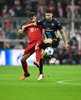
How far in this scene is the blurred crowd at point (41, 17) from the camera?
2255 centimetres

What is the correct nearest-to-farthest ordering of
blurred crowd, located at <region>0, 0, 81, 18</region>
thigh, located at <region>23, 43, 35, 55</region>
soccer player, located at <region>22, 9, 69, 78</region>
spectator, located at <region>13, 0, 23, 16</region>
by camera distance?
soccer player, located at <region>22, 9, 69, 78</region>, thigh, located at <region>23, 43, 35, 55</region>, spectator, located at <region>13, 0, 23, 16</region>, blurred crowd, located at <region>0, 0, 81, 18</region>

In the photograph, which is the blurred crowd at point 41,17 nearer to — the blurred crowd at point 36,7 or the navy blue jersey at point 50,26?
the blurred crowd at point 36,7

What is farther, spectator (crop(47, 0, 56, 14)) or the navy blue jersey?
spectator (crop(47, 0, 56, 14))

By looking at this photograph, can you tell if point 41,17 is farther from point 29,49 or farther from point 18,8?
point 29,49

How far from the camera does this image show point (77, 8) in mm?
25719

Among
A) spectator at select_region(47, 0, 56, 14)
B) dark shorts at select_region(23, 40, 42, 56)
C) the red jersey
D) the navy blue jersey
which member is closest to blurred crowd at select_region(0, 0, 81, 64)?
spectator at select_region(47, 0, 56, 14)

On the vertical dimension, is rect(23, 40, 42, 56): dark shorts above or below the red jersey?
below

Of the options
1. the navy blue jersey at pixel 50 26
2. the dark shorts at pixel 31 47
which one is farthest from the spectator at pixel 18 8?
the navy blue jersey at pixel 50 26

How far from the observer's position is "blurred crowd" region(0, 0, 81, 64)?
22.5m

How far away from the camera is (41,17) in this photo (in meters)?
23.8

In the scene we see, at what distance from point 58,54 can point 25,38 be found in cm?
216

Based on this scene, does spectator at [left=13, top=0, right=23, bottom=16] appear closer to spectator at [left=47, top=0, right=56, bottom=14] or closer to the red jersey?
spectator at [left=47, top=0, right=56, bottom=14]

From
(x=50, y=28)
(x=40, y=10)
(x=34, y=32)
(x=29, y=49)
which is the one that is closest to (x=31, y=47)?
(x=29, y=49)

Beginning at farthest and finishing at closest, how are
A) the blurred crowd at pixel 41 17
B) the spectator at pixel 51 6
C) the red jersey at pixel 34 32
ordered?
the spectator at pixel 51 6 → the blurred crowd at pixel 41 17 → the red jersey at pixel 34 32
